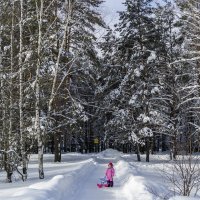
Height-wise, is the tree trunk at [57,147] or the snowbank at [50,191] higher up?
the tree trunk at [57,147]

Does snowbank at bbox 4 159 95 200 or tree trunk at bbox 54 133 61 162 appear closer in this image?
snowbank at bbox 4 159 95 200

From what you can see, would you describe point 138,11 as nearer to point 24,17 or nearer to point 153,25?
point 153,25

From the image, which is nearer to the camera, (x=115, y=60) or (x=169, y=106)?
(x=169, y=106)

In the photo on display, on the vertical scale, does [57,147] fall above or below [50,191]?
above

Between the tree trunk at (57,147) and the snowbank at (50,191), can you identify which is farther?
the tree trunk at (57,147)

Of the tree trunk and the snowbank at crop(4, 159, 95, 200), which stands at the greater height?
the tree trunk

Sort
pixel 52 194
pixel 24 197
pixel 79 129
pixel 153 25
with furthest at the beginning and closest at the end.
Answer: pixel 153 25 → pixel 79 129 → pixel 52 194 → pixel 24 197

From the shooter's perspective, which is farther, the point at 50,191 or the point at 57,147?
the point at 57,147

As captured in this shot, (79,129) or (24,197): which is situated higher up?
(79,129)

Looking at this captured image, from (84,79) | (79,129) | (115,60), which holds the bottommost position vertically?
(79,129)

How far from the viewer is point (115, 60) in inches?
1652

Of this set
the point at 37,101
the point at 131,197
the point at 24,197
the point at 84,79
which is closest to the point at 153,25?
the point at 84,79

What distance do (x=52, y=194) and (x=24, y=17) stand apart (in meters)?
11.5

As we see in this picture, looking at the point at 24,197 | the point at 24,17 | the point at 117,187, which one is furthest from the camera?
the point at 24,17
